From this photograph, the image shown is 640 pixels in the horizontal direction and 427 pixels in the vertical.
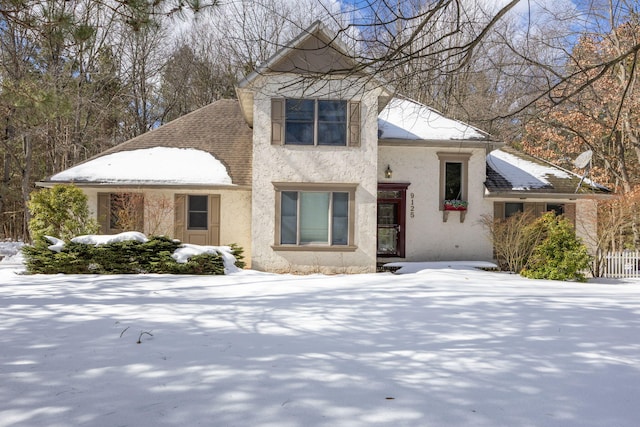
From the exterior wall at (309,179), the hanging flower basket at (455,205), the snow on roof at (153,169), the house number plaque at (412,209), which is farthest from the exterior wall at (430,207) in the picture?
the snow on roof at (153,169)

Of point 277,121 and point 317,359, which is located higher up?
point 277,121

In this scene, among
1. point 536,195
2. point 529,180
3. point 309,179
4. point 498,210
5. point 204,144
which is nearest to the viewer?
point 309,179

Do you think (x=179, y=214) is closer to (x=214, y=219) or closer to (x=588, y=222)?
(x=214, y=219)

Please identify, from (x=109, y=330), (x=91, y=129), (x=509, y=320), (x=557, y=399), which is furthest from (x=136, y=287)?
(x=91, y=129)

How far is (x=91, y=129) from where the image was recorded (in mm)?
22062

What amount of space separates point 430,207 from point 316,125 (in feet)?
15.0

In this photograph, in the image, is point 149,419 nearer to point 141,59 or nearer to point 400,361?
point 400,361

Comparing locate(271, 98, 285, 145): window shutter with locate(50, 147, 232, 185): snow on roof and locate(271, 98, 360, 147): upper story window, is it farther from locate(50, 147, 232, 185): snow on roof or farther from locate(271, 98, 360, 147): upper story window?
locate(50, 147, 232, 185): snow on roof

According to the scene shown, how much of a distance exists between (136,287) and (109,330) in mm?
3166

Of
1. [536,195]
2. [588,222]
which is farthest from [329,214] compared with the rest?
[588,222]

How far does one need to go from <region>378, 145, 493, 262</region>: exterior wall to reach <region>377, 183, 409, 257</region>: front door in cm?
19

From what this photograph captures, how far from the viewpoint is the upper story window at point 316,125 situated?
11.9 meters

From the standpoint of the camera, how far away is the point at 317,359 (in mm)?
4121

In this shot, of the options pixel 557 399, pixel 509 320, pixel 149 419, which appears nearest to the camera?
pixel 149 419
